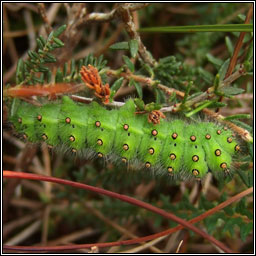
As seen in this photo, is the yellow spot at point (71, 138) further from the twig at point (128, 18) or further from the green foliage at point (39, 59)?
the twig at point (128, 18)

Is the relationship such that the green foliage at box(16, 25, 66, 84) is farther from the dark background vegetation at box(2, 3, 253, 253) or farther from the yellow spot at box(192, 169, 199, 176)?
the yellow spot at box(192, 169, 199, 176)

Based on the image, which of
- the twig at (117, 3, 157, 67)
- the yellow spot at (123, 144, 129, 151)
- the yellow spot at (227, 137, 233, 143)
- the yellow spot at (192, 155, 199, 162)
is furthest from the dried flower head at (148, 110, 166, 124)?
the twig at (117, 3, 157, 67)

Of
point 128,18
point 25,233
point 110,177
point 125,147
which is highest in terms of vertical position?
point 128,18

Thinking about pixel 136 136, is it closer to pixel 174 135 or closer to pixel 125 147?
pixel 125 147

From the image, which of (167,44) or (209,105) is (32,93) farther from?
(167,44)

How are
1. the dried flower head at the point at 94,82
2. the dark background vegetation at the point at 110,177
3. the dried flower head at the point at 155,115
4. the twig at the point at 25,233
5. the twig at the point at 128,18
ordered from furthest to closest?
the twig at the point at 25,233 → the dark background vegetation at the point at 110,177 → the twig at the point at 128,18 → the dried flower head at the point at 155,115 → the dried flower head at the point at 94,82

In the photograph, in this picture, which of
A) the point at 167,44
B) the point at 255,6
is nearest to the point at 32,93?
the point at 255,6

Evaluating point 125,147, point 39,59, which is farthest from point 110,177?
point 39,59

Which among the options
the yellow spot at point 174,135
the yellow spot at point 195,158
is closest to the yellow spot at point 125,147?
the yellow spot at point 174,135

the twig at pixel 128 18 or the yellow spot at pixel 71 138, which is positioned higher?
the twig at pixel 128 18
